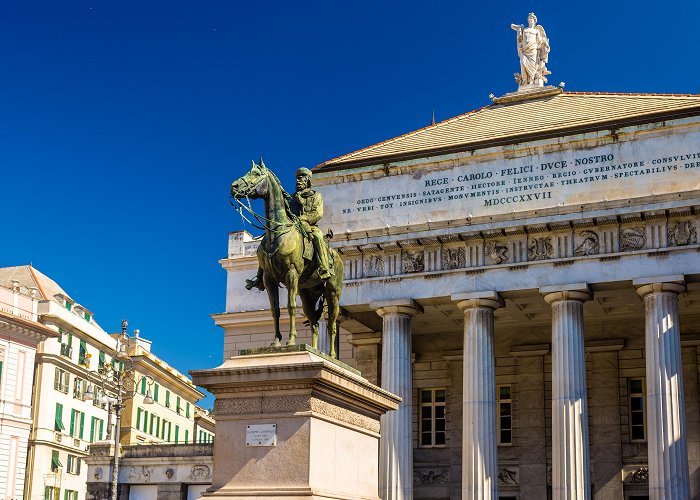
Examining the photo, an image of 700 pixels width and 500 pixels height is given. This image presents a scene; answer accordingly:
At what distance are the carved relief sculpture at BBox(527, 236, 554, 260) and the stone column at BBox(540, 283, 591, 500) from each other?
112cm

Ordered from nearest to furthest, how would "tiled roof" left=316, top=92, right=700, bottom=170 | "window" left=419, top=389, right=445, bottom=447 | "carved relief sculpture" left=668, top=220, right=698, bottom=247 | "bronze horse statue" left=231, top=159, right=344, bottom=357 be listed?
"bronze horse statue" left=231, top=159, right=344, bottom=357 < "carved relief sculpture" left=668, top=220, right=698, bottom=247 < "tiled roof" left=316, top=92, right=700, bottom=170 < "window" left=419, top=389, right=445, bottom=447

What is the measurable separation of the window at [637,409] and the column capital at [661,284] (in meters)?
7.28

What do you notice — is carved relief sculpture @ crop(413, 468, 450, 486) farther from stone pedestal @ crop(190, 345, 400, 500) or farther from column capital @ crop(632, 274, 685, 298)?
stone pedestal @ crop(190, 345, 400, 500)

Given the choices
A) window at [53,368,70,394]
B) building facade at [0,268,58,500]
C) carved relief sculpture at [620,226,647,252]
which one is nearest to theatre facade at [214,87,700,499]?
carved relief sculpture at [620,226,647,252]

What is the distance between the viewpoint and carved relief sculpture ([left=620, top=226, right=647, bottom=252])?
31.7m

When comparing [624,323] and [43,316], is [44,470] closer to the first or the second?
[43,316]

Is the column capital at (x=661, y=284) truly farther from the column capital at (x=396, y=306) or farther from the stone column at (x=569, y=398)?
the column capital at (x=396, y=306)

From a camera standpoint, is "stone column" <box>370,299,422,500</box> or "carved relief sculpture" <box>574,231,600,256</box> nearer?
"carved relief sculpture" <box>574,231,600,256</box>

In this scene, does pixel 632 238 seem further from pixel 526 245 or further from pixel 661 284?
pixel 526 245

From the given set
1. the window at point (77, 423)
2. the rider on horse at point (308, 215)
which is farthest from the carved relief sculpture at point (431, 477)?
the window at point (77, 423)

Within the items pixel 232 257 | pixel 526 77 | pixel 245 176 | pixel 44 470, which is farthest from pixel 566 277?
pixel 44 470

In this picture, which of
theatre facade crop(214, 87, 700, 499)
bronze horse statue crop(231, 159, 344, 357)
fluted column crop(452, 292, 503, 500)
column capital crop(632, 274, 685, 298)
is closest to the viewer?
bronze horse statue crop(231, 159, 344, 357)

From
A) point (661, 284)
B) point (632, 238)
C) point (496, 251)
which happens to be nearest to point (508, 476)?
point (496, 251)

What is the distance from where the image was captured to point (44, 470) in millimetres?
57312
